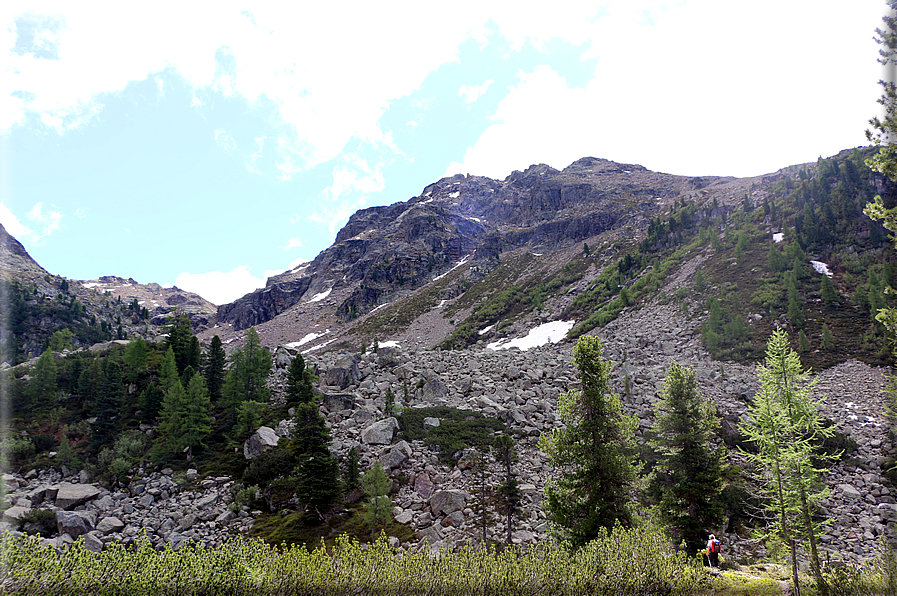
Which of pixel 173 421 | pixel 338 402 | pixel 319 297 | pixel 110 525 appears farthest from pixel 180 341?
pixel 319 297

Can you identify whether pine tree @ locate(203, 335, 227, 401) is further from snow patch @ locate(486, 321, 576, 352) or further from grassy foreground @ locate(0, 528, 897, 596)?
snow patch @ locate(486, 321, 576, 352)

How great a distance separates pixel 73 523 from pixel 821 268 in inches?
3618

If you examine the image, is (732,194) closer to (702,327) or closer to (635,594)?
(702,327)

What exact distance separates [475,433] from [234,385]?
989 inches

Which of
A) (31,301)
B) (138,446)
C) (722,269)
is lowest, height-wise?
(138,446)

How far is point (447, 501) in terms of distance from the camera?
79.8ft

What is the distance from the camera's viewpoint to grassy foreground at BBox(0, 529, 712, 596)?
11117 mm

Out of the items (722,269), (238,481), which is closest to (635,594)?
(238,481)

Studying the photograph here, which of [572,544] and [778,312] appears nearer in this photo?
[572,544]

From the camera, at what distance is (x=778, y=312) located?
53.3m

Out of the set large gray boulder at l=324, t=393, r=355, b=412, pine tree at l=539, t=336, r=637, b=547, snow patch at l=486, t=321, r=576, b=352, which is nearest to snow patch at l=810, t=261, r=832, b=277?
snow patch at l=486, t=321, r=576, b=352

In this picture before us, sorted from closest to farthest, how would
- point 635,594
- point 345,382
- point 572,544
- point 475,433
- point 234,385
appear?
point 635,594 → point 572,544 → point 475,433 → point 234,385 → point 345,382

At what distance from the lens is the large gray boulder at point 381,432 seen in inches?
1239

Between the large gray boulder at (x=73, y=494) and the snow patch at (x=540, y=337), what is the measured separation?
59596 mm
